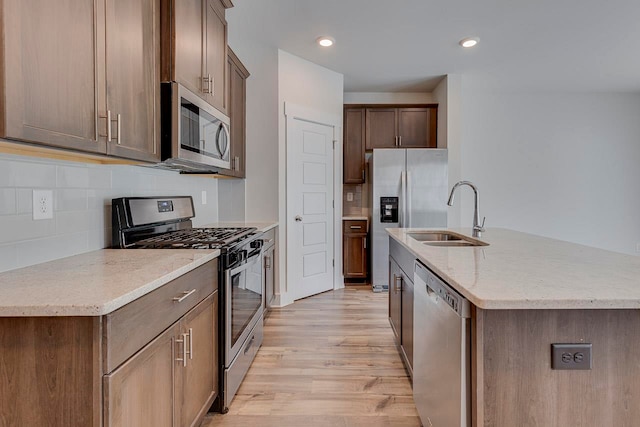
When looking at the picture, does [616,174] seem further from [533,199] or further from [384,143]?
[384,143]

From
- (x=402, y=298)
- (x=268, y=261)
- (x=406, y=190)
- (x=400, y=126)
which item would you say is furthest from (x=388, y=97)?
(x=402, y=298)

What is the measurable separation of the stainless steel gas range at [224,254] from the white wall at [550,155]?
393 cm

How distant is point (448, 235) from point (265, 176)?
195cm

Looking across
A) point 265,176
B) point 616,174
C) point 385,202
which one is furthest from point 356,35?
point 616,174

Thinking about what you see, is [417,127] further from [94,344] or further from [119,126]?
[94,344]

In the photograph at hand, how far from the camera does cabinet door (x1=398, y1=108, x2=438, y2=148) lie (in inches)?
192

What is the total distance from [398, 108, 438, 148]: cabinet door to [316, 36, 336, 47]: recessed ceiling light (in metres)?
1.66

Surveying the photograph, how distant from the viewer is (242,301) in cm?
216

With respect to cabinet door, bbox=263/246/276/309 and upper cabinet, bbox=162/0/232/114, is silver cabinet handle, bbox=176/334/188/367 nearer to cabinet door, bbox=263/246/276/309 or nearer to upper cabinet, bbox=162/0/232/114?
upper cabinet, bbox=162/0/232/114

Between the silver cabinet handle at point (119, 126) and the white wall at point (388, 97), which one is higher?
the white wall at point (388, 97)

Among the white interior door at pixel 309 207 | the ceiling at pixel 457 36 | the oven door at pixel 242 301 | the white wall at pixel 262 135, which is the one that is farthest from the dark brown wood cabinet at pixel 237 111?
the oven door at pixel 242 301

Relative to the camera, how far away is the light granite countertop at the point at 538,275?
0.96m

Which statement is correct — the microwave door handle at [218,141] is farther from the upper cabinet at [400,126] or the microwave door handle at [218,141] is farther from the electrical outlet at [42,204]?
the upper cabinet at [400,126]

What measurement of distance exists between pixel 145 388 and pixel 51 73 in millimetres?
1012
